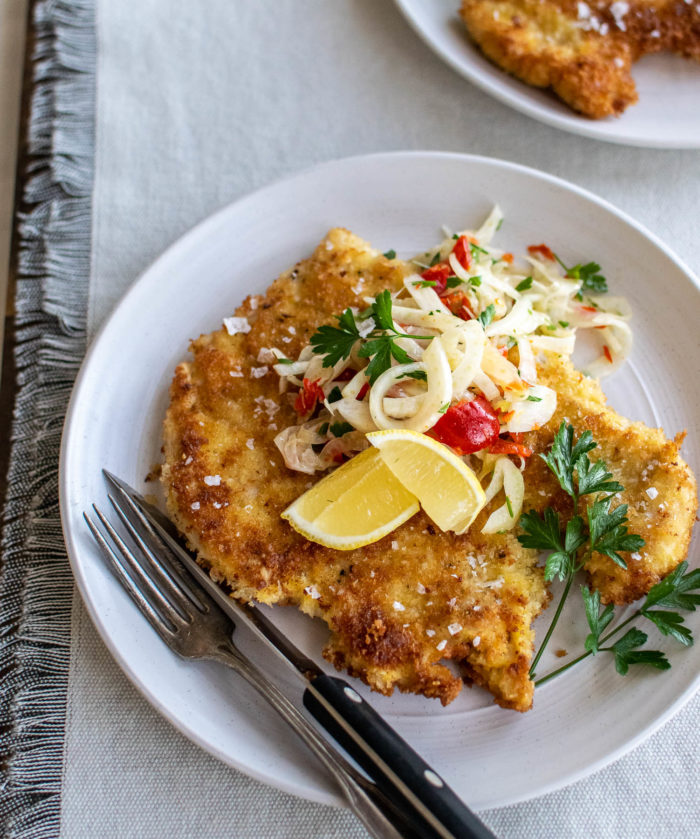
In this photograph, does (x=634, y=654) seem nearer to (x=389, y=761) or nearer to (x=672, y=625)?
(x=672, y=625)

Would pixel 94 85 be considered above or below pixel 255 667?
above

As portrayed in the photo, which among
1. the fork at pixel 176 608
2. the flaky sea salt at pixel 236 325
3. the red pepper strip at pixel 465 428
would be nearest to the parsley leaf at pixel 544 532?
the red pepper strip at pixel 465 428

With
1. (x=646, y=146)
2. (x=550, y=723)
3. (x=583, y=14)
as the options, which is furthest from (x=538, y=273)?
(x=550, y=723)

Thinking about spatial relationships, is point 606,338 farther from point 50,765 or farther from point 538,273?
point 50,765

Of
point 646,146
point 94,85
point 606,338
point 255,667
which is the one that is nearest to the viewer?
point 255,667

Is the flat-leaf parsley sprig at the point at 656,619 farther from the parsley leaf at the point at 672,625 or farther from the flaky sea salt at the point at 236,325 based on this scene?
Result: the flaky sea salt at the point at 236,325

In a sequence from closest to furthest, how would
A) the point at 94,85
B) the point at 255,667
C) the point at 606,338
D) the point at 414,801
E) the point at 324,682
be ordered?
the point at 414,801 < the point at 324,682 < the point at 255,667 < the point at 606,338 < the point at 94,85

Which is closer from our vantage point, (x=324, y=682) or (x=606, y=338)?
(x=324, y=682)
